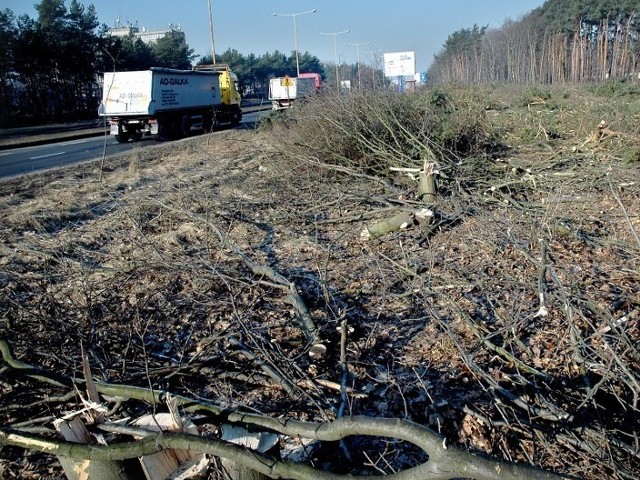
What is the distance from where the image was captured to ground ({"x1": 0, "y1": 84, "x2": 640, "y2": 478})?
9.74 ft

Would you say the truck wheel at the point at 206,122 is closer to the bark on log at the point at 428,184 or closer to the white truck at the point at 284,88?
the white truck at the point at 284,88

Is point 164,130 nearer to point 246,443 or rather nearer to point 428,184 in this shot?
point 428,184

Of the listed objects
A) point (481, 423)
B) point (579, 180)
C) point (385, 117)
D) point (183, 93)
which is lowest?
point (481, 423)

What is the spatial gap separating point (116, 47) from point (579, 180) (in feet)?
118

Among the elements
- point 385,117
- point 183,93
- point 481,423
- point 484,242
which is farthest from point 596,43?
point 481,423

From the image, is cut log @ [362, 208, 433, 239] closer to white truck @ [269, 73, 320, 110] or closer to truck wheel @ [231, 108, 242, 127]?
white truck @ [269, 73, 320, 110]

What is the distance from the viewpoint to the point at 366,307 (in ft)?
15.3

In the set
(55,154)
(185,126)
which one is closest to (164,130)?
(185,126)

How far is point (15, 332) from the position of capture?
13.1 ft

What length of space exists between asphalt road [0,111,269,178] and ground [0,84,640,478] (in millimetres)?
5780

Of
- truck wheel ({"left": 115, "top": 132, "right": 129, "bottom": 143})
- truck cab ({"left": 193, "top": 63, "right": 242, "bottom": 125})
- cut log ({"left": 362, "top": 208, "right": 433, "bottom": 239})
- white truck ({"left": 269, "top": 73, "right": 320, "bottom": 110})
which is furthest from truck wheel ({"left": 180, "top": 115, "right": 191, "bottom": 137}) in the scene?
cut log ({"left": 362, "top": 208, "right": 433, "bottom": 239})

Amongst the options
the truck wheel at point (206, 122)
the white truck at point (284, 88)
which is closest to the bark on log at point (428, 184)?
the truck wheel at point (206, 122)

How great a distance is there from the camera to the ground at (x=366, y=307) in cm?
297

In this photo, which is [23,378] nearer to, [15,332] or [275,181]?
[15,332]
